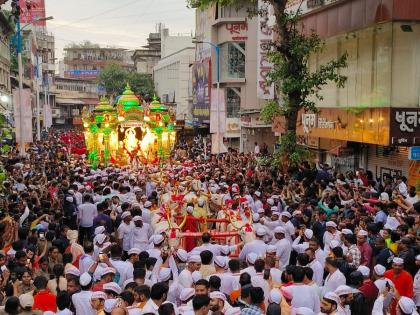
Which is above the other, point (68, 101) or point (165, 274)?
point (68, 101)

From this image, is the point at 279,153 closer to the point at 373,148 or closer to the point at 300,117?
the point at 373,148

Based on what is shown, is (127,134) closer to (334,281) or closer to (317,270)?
(317,270)

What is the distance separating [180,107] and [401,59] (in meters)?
44.6

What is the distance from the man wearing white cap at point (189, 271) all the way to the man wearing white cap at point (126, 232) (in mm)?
3507

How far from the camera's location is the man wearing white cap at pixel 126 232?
1232 centimetres

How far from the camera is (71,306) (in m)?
7.93

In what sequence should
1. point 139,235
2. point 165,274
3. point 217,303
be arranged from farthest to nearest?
point 139,235 < point 165,274 < point 217,303

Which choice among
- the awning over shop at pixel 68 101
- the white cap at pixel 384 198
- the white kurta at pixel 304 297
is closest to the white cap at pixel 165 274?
the white kurta at pixel 304 297

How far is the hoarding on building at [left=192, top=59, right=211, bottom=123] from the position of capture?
44219 mm

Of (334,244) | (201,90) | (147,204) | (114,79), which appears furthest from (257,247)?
(114,79)

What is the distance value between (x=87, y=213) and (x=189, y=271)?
6.37 meters

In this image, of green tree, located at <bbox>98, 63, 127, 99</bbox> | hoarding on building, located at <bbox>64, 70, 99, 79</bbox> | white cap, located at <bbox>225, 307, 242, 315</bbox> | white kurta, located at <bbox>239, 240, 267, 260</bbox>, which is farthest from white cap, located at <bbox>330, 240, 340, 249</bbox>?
hoarding on building, located at <bbox>64, 70, 99, 79</bbox>

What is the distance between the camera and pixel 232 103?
4166 centimetres

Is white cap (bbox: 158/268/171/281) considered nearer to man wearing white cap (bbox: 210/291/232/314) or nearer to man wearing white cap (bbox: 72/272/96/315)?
man wearing white cap (bbox: 72/272/96/315)
